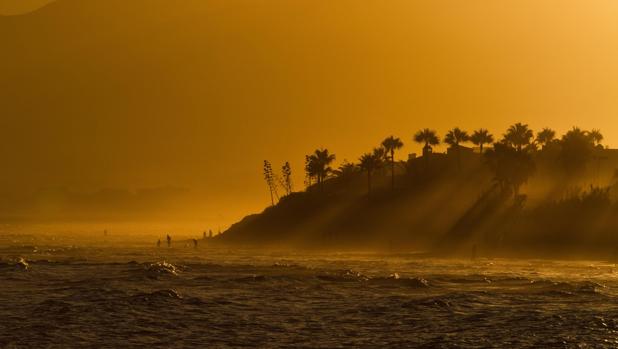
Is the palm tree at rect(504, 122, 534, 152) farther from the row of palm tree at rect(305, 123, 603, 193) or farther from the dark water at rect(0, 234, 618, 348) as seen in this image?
the dark water at rect(0, 234, 618, 348)

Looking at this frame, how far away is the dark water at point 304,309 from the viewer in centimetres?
3838

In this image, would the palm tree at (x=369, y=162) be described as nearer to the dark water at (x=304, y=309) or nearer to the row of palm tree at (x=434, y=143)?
the row of palm tree at (x=434, y=143)

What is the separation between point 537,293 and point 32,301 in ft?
110

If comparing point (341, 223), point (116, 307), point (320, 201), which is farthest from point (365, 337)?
point (320, 201)

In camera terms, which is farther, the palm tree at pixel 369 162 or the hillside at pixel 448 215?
the palm tree at pixel 369 162

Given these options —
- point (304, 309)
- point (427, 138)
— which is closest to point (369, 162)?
point (427, 138)

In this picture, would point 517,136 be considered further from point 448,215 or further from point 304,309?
point 304,309

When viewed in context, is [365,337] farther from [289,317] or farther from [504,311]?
[504,311]

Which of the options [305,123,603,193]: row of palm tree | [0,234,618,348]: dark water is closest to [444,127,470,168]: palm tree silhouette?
[305,123,603,193]: row of palm tree

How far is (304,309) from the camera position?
48.5 metres

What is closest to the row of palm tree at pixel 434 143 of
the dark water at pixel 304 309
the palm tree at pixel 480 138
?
the palm tree at pixel 480 138

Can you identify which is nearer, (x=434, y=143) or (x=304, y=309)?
(x=304, y=309)

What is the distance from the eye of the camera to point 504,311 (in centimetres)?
4706

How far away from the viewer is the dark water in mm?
38375
